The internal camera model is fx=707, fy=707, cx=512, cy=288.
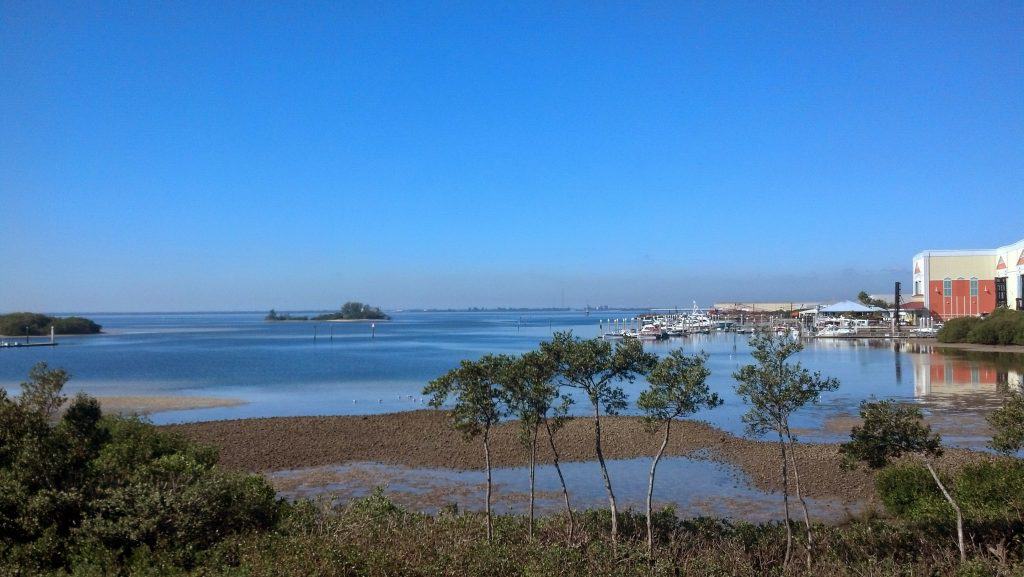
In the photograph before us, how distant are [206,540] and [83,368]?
54.1 metres

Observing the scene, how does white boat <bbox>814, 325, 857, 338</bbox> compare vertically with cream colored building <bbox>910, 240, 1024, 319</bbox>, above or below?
below

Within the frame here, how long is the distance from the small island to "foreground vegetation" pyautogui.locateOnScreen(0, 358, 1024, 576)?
10482 centimetres

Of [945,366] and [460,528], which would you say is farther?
[945,366]

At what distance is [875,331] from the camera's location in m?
83.8

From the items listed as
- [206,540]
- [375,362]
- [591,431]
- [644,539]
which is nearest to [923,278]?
[375,362]

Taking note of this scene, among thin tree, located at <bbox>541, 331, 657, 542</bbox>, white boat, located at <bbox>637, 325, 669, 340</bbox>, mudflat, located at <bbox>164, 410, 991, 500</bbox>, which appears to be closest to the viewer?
thin tree, located at <bbox>541, 331, 657, 542</bbox>

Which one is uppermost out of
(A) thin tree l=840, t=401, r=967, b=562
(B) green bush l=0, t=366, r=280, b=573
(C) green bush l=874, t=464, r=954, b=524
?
(A) thin tree l=840, t=401, r=967, b=562

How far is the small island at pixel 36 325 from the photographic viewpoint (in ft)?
339

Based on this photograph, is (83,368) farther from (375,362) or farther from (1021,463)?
(1021,463)

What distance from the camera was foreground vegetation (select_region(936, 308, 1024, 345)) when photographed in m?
58.9

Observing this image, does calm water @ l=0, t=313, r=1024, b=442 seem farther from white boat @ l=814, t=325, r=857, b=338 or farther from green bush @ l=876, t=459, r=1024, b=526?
white boat @ l=814, t=325, r=857, b=338

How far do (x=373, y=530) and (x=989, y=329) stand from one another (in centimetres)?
6690

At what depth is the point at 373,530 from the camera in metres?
9.20

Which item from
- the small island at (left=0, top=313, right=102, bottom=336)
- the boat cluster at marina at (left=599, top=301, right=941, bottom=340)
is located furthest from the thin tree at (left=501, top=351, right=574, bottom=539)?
the small island at (left=0, top=313, right=102, bottom=336)
